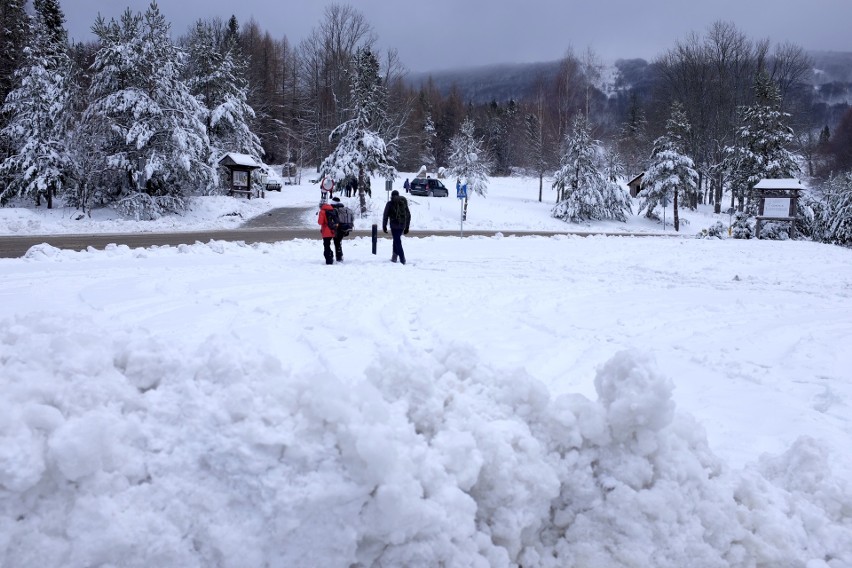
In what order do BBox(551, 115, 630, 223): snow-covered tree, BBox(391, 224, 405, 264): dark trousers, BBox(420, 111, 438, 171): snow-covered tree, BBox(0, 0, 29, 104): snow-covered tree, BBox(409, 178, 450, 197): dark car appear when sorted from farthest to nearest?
BBox(420, 111, 438, 171): snow-covered tree
BBox(409, 178, 450, 197): dark car
BBox(551, 115, 630, 223): snow-covered tree
BBox(0, 0, 29, 104): snow-covered tree
BBox(391, 224, 405, 264): dark trousers

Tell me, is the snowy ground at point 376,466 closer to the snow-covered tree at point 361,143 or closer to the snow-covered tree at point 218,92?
the snow-covered tree at point 361,143

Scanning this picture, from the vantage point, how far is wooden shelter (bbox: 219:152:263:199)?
3553 cm

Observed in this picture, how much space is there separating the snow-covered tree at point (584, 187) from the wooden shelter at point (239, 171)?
21.0 meters

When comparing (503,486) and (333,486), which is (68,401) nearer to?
(333,486)

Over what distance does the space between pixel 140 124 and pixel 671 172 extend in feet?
110

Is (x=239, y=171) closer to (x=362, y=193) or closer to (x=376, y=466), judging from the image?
(x=362, y=193)

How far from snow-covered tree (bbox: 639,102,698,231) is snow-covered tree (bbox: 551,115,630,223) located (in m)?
2.30

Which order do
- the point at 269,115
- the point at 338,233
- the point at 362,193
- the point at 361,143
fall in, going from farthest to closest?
the point at 269,115
the point at 361,143
the point at 362,193
the point at 338,233

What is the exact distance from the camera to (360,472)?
6.89ft

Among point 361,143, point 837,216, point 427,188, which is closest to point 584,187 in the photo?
point 427,188

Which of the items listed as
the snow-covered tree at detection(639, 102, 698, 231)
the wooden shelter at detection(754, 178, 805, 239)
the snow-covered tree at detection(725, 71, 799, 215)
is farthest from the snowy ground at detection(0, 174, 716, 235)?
the wooden shelter at detection(754, 178, 805, 239)

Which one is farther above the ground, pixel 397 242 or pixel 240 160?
pixel 240 160

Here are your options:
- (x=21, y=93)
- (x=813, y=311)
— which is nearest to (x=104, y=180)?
(x=21, y=93)

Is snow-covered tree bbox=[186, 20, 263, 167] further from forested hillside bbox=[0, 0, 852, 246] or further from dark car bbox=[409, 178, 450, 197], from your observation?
dark car bbox=[409, 178, 450, 197]
